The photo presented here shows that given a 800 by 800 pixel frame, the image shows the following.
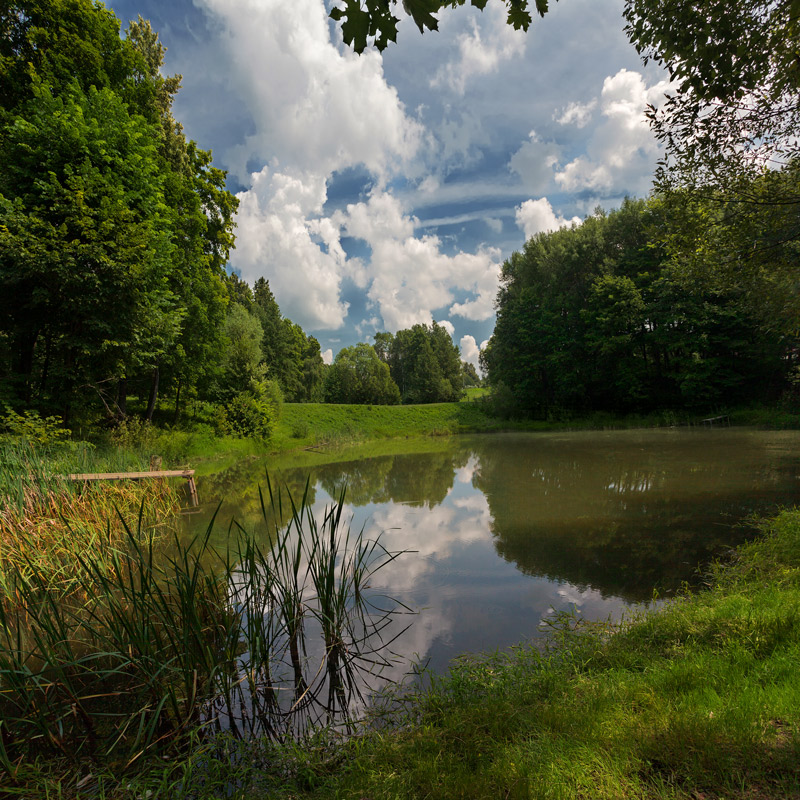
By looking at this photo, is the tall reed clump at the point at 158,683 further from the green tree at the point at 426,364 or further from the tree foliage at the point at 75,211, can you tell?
the green tree at the point at 426,364

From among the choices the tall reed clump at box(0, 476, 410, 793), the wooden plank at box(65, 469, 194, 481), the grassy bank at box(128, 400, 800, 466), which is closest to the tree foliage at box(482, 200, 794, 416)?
the grassy bank at box(128, 400, 800, 466)

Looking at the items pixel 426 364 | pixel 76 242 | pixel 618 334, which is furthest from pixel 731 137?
pixel 426 364

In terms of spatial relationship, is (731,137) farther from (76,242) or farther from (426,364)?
(426,364)

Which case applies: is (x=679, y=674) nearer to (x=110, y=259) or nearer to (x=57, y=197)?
(x=110, y=259)

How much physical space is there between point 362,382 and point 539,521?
42696 millimetres

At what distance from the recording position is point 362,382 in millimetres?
49344

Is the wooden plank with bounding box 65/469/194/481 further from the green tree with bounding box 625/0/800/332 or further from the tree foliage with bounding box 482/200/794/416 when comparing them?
the tree foliage with bounding box 482/200/794/416

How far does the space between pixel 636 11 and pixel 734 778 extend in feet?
21.9

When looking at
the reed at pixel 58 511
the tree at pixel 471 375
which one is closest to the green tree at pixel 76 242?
the reed at pixel 58 511

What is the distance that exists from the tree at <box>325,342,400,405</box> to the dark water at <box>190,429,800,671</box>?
32645 mm

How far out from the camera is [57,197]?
970cm

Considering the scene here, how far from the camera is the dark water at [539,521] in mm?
4340

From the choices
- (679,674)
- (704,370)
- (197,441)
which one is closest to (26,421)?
(197,441)

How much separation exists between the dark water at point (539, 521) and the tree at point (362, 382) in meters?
Answer: 32.6
